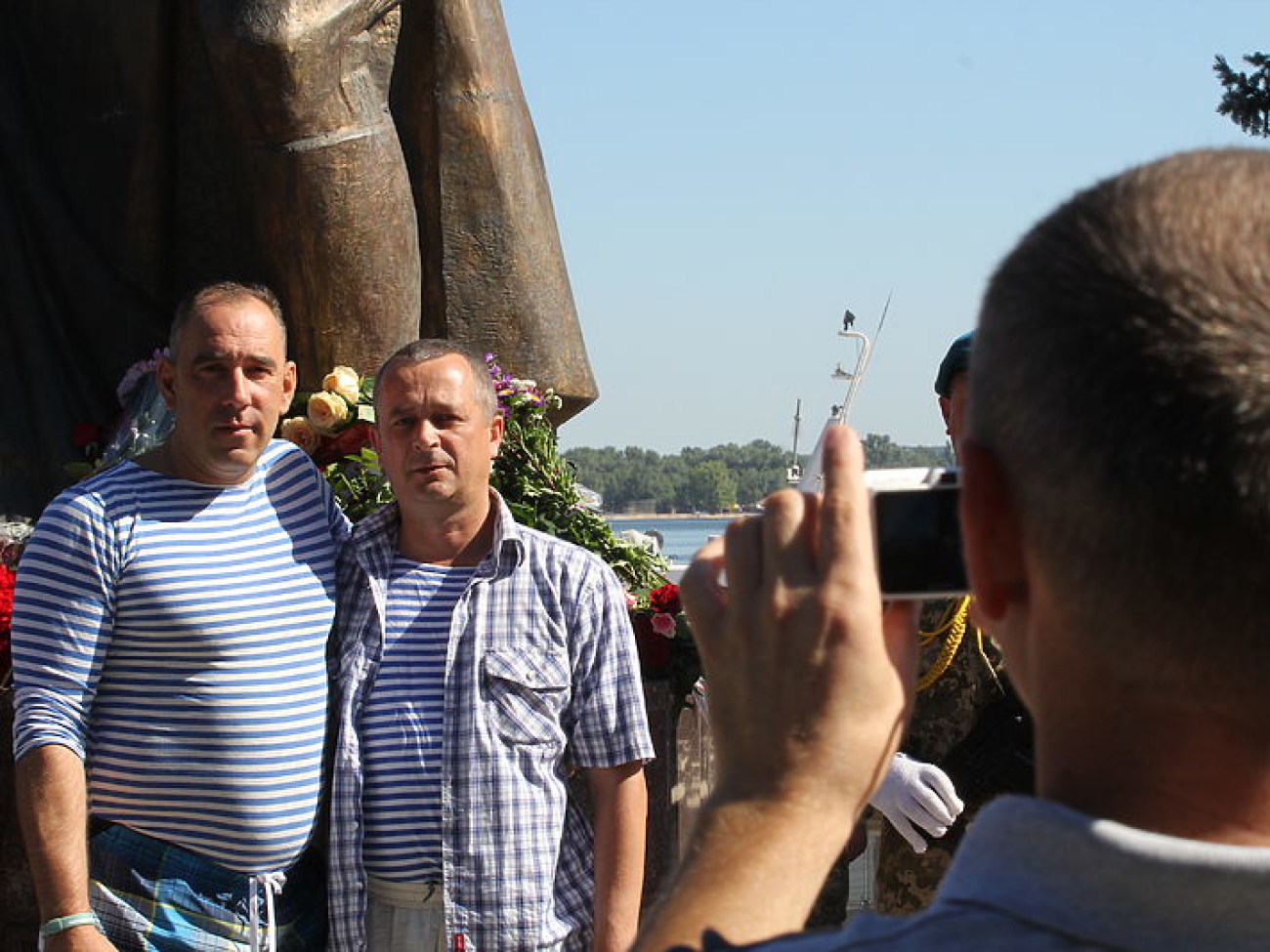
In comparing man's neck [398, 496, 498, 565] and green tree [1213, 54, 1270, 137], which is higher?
green tree [1213, 54, 1270, 137]

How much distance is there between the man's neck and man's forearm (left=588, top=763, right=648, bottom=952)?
0.49 metres

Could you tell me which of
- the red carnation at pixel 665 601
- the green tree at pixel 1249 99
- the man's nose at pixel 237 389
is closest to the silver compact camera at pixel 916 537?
the man's nose at pixel 237 389

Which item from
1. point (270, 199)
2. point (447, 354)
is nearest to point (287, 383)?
point (447, 354)

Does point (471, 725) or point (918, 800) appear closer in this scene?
point (471, 725)

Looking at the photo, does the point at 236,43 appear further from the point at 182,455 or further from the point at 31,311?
the point at 182,455

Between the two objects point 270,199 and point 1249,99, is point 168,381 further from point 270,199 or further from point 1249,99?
point 1249,99

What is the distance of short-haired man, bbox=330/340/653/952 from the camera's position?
323cm

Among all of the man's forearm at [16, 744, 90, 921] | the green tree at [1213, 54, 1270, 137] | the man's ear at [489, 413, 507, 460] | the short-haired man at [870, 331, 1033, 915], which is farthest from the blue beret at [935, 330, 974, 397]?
the green tree at [1213, 54, 1270, 137]

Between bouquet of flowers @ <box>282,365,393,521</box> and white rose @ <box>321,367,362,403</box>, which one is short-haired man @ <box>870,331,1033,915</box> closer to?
bouquet of flowers @ <box>282,365,393,521</box>

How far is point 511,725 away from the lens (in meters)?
3.29

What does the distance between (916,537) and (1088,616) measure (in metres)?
0.24

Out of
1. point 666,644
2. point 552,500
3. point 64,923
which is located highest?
point 552,500

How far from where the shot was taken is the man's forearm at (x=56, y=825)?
312cm

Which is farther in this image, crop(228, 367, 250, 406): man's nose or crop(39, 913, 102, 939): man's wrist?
crop(228, 367, 250, 406): man's nose
